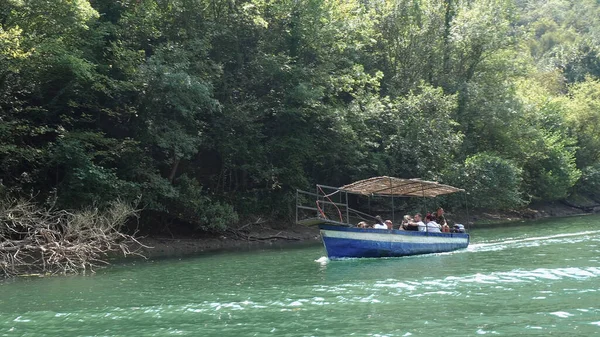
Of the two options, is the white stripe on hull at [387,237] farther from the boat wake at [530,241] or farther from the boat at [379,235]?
the boat wake at [530,241]

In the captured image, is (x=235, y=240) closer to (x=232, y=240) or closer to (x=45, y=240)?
(x=232, y=240)

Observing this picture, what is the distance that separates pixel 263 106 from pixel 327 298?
19386mm

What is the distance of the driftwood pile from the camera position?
62.3ft

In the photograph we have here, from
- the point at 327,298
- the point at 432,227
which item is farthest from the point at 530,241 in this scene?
the point at 327,298

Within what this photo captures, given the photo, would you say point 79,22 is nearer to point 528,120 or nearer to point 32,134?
point 32,134

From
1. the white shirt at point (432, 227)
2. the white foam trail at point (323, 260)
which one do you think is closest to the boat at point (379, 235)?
the white foam trail at point (323, 260)

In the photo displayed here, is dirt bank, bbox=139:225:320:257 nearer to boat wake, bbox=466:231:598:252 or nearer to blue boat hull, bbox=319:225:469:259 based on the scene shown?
blue boat hull, bbox=319:225:469:259

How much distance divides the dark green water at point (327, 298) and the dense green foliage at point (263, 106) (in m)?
6.39

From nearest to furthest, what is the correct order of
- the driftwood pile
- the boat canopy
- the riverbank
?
the driftwood pile, the boat canopy, the riverbank

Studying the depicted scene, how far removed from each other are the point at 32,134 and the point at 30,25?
13.8 feet

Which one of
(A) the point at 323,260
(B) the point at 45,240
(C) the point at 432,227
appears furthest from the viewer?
(C) the point at 432,227

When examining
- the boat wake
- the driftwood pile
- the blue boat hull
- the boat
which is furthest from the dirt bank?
the boat wake

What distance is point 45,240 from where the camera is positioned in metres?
20.0

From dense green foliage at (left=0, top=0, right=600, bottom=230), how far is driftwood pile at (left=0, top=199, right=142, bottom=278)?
166cm
